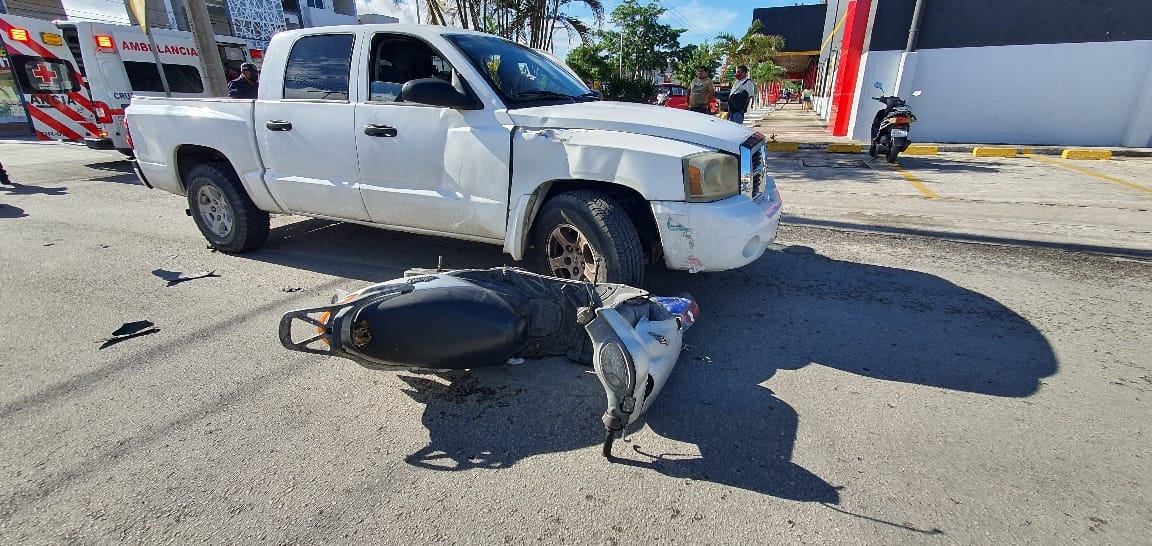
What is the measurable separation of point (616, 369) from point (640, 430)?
414 mm

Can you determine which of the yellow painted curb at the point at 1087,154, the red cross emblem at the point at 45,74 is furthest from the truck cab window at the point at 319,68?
the yellow painted curb at the point at 1087,154

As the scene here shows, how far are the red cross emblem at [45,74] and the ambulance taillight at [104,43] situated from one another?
2.38 meters

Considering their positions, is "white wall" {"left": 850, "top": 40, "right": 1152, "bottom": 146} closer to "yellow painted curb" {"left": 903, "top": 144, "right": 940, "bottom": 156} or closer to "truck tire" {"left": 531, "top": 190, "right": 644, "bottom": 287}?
"yellow painted curb" {"left": 903, "top": 144, "right": 940, "bottom": 156}

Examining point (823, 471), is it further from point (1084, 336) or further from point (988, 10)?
point (988, 10)

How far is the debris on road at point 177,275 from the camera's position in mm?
4277

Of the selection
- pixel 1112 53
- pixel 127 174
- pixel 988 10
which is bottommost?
pixel 127 174

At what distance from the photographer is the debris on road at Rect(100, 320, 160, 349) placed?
3.25 metres

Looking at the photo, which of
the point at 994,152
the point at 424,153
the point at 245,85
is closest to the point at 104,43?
the point at 245,85

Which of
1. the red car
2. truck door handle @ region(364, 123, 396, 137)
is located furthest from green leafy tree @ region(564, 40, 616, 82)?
truck door handle @ region(364, 123, 396, 137)

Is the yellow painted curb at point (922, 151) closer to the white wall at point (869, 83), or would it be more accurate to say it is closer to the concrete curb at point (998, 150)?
the concrete curb at point (998, 150)

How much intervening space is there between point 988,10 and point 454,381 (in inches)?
629

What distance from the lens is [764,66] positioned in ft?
127

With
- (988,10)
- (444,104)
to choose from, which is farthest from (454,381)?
(988,10)

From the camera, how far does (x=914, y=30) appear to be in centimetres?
1295
